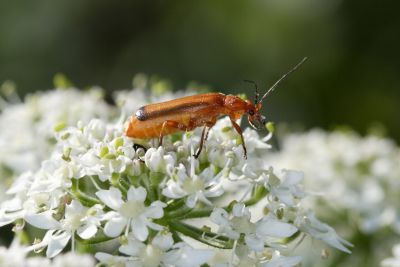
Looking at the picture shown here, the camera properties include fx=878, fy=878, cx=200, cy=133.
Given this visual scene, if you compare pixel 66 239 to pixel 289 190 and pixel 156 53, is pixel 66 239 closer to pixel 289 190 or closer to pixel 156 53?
pixel 289 190

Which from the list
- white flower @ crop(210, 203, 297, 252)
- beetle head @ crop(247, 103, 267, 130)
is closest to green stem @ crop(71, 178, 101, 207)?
white flower @ crop(210, 203, 297, 252)

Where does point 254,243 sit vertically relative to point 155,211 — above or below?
below

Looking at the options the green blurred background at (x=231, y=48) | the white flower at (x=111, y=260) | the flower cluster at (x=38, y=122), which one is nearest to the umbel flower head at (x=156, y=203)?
the white flower at (x=111, y=260)

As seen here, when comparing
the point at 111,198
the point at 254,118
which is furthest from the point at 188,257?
the point at 254,118

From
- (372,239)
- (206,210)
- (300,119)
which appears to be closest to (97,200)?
(206,210)

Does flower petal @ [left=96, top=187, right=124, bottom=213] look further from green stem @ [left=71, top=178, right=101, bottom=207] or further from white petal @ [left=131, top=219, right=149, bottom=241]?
green stem @ [left=71, top=178, right=101, bottom=207]

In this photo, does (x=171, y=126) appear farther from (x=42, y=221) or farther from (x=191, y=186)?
(x=42, y=221)
